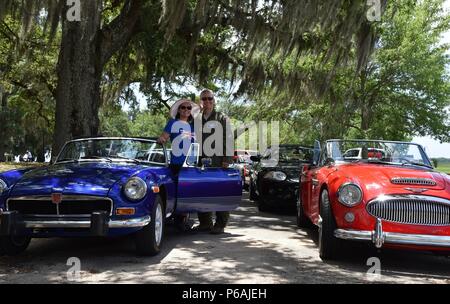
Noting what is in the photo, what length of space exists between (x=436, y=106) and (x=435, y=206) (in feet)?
56.7

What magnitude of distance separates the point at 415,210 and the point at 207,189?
111 inches

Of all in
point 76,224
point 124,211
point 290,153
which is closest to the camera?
point 76,224

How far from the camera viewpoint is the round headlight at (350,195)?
217 inches

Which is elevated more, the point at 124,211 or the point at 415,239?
the point at 124,211

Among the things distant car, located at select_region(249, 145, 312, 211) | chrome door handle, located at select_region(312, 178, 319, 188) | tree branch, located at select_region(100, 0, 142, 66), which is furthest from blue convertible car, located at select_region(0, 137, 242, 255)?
tree branch, located at select_region(100, 0, 142, 66)

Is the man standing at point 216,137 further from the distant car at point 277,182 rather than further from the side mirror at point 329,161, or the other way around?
the distant car at point 277,182

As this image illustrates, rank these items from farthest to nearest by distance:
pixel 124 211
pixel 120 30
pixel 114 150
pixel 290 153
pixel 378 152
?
pixel 290 153 → pixel 120 30 → pixel 378 152 → pixel 114 150 → pixel 124 211

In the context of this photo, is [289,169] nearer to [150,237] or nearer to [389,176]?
Result: [389,176]

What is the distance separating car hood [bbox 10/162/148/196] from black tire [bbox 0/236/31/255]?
574mm

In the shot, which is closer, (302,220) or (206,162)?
(206,162)

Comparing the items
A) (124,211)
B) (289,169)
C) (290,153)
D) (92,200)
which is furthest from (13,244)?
(290,153)

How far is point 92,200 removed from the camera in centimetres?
550
